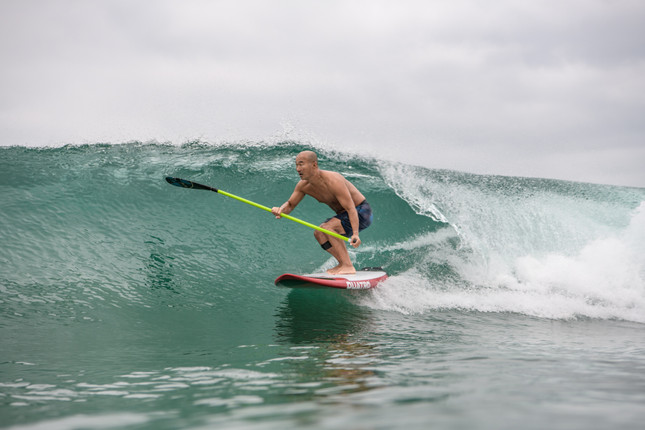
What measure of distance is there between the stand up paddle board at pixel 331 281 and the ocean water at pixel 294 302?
0.21 m

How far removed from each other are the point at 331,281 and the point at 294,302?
0.55 m

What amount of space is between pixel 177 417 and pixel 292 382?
676 mm

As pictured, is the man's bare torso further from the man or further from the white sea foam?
the white sea foam

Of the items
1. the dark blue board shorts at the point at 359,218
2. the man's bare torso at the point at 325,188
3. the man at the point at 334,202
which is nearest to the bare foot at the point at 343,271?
the man at the point at 334,202

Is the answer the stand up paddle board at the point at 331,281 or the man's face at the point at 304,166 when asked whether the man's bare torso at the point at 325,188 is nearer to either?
the man's face at the point at 304,166

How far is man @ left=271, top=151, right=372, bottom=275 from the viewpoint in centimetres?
520

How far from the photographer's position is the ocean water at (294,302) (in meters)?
1.78

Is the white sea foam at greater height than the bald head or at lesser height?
lesser

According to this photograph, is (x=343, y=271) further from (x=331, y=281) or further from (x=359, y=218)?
(x=359, y=218)

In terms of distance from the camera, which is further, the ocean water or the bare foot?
the bare foot

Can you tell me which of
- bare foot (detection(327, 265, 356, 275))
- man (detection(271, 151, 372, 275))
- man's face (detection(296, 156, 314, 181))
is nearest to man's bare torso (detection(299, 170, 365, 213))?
man (detection(271, 151, 372, 275))

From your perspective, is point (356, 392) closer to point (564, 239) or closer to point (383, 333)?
point (383, 333)

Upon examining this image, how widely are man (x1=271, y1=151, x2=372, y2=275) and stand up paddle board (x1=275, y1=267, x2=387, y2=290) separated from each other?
0.75ft

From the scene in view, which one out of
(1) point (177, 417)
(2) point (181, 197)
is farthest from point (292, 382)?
(2) point (181, 197)
